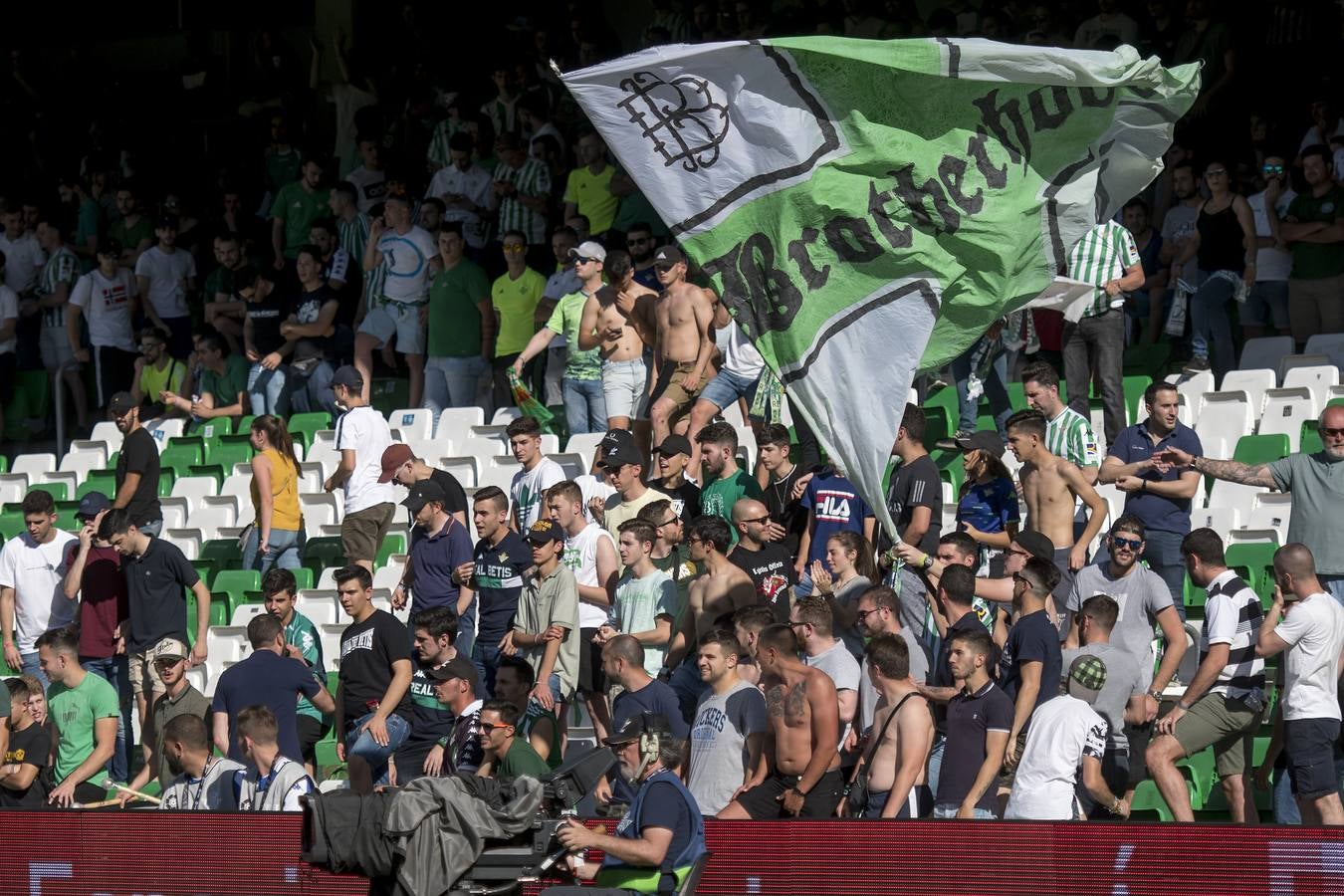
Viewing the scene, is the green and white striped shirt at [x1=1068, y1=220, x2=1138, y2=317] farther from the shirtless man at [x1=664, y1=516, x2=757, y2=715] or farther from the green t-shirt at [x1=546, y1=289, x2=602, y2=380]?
the shirtless man at [x1=664, y1=516, x2=757, y2=715]

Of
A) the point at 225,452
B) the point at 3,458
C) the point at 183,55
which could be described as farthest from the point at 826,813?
the point at 183,55

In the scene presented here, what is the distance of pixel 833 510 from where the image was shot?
1045 centimetres

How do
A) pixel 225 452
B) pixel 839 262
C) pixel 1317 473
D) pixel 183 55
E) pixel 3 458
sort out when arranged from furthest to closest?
pixel 183 55 → pixel 3 458 → pixel 225 452 → pixel 1317 473 → pixel 839 262

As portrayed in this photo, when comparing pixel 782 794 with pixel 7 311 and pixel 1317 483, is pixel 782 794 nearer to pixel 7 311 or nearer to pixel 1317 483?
pixel 1317 483

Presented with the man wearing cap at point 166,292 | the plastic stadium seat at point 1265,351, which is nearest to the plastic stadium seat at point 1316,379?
the plastic stadium seat at point 1265,351

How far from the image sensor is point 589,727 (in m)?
11.1

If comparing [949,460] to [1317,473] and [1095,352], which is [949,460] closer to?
[1095,352]

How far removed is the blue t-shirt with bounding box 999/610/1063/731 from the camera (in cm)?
899

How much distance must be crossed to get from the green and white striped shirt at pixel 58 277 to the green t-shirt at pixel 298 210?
1982 millimetres

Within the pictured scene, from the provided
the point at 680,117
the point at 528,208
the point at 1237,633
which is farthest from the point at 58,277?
the point at 1237,633

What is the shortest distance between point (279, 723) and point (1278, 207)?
300 inches

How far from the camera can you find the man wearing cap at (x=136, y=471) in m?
13.3

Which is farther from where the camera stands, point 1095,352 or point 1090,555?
point 1095,352

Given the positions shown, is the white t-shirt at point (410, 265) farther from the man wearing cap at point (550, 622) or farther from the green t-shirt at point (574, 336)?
the man wearing cap at point (550, 622)
